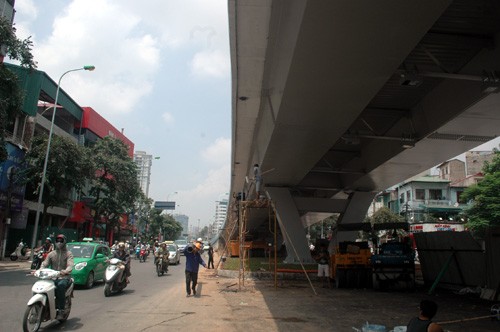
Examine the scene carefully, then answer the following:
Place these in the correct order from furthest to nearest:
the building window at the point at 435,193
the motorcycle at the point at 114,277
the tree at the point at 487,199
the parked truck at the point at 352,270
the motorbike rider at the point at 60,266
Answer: the building window at the point at 435,193 < the tree at the point at 487,199 < the parked truck at the point at 352,270 < the motorcycle at the point at 114,277 < the motorbike rider at the point at 60,266

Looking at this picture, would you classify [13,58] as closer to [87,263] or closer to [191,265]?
[87,263]

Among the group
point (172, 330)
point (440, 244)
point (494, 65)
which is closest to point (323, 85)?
point (494, 65)

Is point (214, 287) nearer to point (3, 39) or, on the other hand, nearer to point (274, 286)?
point (274, 286)

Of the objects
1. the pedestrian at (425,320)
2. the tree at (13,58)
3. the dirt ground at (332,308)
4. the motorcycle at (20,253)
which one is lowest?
the dirt ground at (332,308)

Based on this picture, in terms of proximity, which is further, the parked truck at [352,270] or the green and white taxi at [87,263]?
the parked truck at [352,270]

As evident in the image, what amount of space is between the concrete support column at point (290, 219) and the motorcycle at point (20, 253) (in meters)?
16.9

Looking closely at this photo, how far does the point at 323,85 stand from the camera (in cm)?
844

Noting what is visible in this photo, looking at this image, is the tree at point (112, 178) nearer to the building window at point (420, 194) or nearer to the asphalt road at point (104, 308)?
the asphalt road at point (104, 308)

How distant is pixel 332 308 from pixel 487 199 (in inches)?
1185

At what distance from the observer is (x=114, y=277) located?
38.1 feet

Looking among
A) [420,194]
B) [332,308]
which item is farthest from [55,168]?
[420,194]

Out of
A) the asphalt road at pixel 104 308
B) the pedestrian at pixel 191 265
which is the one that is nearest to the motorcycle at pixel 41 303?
the asphalt road at pixel 104 308

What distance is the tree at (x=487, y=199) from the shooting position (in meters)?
34.3

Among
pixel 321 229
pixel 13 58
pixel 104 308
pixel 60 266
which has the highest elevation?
pixel 13 58
